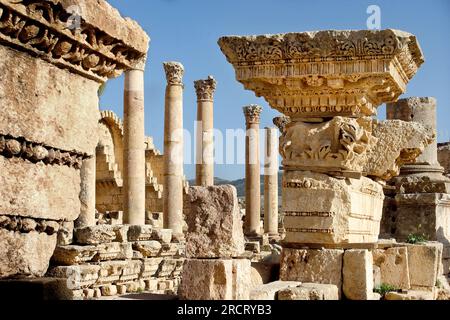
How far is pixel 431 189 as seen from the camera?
40.7 feet

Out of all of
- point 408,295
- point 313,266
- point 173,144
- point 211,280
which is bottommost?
point 408,295

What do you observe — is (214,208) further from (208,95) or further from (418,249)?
(208,95)

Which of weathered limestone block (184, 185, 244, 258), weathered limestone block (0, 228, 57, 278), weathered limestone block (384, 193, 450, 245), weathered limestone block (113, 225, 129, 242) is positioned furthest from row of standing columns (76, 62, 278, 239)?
weathered limestone block (0, 228, 57, 278)

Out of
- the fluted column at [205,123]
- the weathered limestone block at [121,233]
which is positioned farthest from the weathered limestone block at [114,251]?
the fluted column at [205,123]

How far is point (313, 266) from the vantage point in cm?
790

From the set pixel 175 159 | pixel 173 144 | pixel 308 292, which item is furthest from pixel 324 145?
pixel 173 144

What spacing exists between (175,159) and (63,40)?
64.0 ft

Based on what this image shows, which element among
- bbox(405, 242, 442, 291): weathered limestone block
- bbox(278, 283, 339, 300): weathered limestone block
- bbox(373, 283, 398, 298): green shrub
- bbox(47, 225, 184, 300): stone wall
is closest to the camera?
bbox(278, 283, 339, 300): weathered limestone block

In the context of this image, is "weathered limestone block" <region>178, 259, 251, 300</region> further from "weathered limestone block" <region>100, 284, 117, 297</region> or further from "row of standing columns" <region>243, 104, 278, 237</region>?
"row of standing columns" <region>243, 104, 278, 237</region>

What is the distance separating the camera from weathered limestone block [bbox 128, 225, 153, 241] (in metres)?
13.8

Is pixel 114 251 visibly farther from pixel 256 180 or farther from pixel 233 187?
pixel 256 180

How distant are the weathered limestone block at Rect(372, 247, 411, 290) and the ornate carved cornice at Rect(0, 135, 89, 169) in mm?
6056
